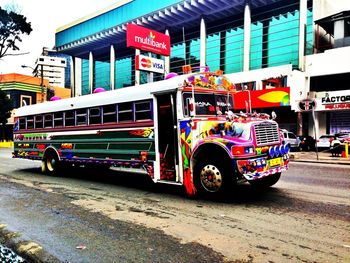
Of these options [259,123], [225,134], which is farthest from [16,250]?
[259,123]

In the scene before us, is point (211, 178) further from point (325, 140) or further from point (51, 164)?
point (325, 140)

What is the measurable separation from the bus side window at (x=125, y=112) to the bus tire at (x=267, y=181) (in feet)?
11.6

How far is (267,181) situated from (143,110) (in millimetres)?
3546

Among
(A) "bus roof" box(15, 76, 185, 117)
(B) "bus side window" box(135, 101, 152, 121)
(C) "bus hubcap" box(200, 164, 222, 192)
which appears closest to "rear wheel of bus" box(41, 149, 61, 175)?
(A) "bus roof" box(15, 76, 185, 117)

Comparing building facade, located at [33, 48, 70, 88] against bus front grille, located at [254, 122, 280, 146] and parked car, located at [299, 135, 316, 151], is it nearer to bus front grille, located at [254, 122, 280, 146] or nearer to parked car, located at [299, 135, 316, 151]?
parked car, located at [299, 135, 316, 151]

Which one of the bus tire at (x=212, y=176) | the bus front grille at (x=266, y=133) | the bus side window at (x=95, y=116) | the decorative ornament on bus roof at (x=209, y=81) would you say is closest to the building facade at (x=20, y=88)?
the bus side window at (x=95, y=116)

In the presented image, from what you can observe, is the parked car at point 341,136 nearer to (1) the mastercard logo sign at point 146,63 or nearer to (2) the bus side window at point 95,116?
(1) the mastercard logo sign at point 146,63

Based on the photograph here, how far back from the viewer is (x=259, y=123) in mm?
7000

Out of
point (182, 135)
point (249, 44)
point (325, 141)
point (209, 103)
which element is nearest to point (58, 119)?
point (182, 135)

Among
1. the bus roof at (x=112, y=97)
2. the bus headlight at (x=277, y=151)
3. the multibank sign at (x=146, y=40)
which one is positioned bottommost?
the bus headlight at (x=277, y=151)

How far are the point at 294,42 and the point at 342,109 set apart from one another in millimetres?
7704

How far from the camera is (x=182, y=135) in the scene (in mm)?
7578

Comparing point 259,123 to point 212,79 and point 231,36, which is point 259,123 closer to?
point 212,79

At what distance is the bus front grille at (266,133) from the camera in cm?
689
